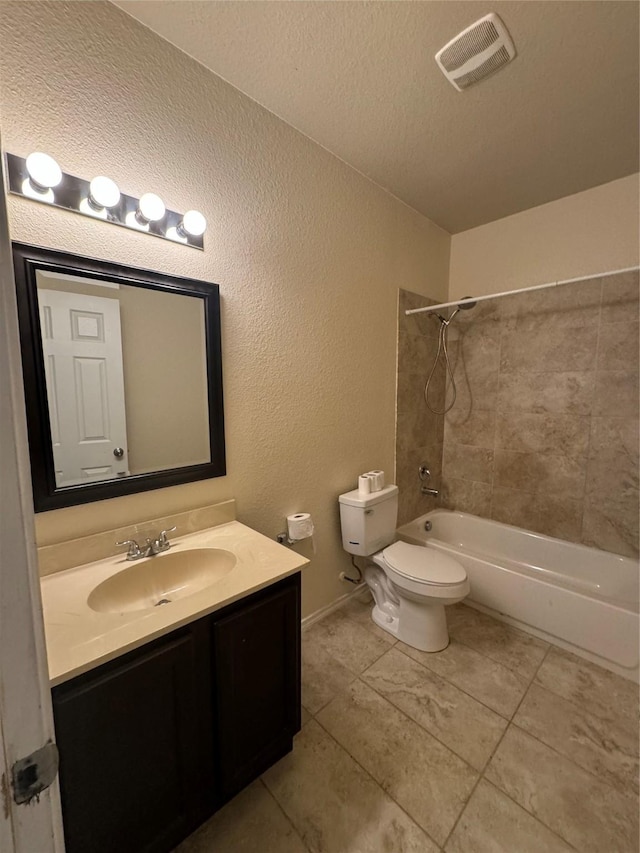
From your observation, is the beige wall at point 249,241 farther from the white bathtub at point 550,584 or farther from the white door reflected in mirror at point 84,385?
the white bathtub at point 550,584

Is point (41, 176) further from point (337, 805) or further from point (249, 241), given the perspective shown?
point (337, 805)

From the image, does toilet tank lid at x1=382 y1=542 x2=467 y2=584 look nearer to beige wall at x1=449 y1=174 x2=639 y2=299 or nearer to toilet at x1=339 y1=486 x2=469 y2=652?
toilet at x1=339 y1=486 x2=469 y2=652

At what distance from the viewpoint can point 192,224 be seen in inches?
52.6

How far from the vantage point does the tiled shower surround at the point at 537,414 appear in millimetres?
2080

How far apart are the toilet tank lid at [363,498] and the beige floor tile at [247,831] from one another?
3.96 feet

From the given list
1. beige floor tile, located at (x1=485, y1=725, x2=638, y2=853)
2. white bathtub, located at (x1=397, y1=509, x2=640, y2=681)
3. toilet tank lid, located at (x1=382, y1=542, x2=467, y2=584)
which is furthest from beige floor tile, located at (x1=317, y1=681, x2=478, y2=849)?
white bathtub, located at (x1=397, y1=509, x2=640, y2=681)

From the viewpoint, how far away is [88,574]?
45.3 inches

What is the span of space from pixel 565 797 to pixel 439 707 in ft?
1.50

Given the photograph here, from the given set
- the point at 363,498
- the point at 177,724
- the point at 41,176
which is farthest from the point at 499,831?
the point at 41,176

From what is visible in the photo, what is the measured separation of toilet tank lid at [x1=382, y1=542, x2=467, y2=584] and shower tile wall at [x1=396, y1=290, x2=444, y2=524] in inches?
19.8

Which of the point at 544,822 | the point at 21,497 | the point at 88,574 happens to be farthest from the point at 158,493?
the point at 544,822

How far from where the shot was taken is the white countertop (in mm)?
818

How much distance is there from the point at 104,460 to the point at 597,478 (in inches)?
106

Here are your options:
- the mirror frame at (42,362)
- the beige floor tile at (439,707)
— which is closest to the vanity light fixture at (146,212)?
the mirror frame at (42,362)
